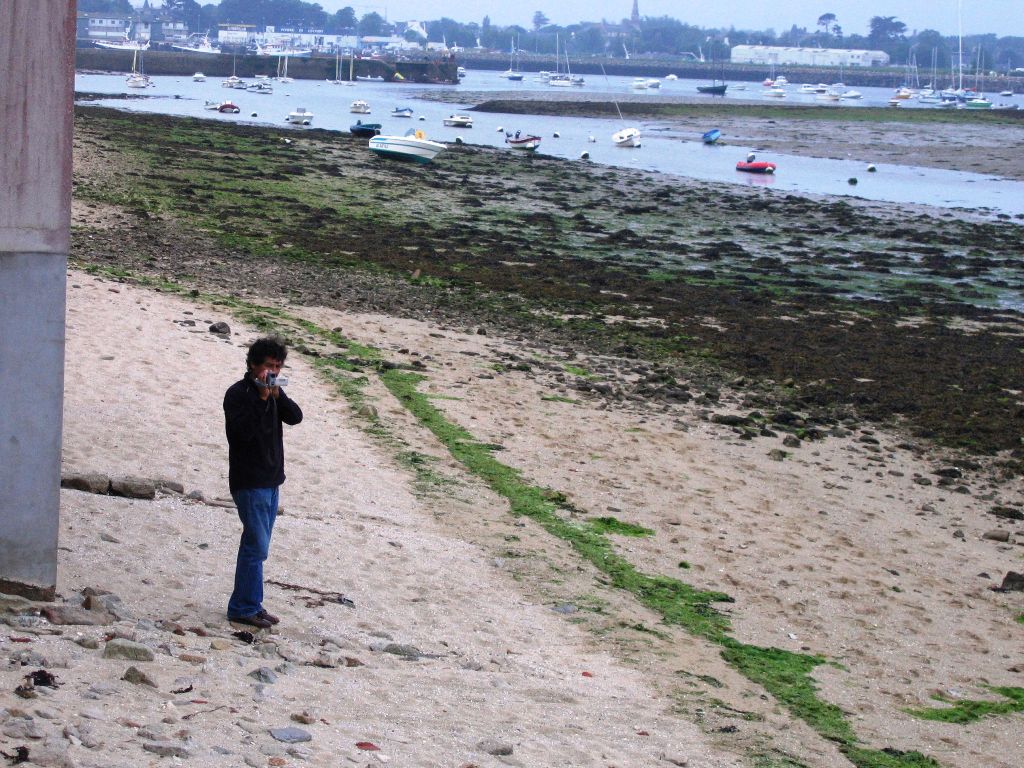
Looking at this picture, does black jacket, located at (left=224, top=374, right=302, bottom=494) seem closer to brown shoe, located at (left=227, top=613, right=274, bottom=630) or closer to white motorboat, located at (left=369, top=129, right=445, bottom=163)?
brown shoe, located at (left=227, top=613, right=274, bottom=630)

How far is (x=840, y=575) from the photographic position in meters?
10.1

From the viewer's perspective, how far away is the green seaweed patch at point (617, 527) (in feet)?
34.3

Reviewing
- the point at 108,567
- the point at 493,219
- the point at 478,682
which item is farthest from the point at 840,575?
the point at 493,219

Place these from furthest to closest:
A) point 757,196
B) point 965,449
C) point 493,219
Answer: point 757,196 → point 493,219 → point 965,449

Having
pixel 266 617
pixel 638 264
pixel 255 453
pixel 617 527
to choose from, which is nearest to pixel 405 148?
pixel 638 264

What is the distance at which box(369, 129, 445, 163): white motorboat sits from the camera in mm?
44375

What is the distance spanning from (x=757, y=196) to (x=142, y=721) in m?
38.4

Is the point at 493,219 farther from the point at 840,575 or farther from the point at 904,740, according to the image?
the point at 904,740

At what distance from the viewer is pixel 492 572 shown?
29.6 ft

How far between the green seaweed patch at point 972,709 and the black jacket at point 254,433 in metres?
4.34

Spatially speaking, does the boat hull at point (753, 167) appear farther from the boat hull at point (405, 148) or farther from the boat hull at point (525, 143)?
the boat hull at point (405, 148)

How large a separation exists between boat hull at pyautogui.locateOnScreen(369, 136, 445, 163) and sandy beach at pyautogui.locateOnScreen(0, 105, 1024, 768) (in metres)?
28.5

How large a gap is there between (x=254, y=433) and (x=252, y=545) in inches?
26.3

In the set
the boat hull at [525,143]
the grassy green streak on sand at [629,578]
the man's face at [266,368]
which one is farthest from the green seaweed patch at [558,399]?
the boat hull at [525,143]
